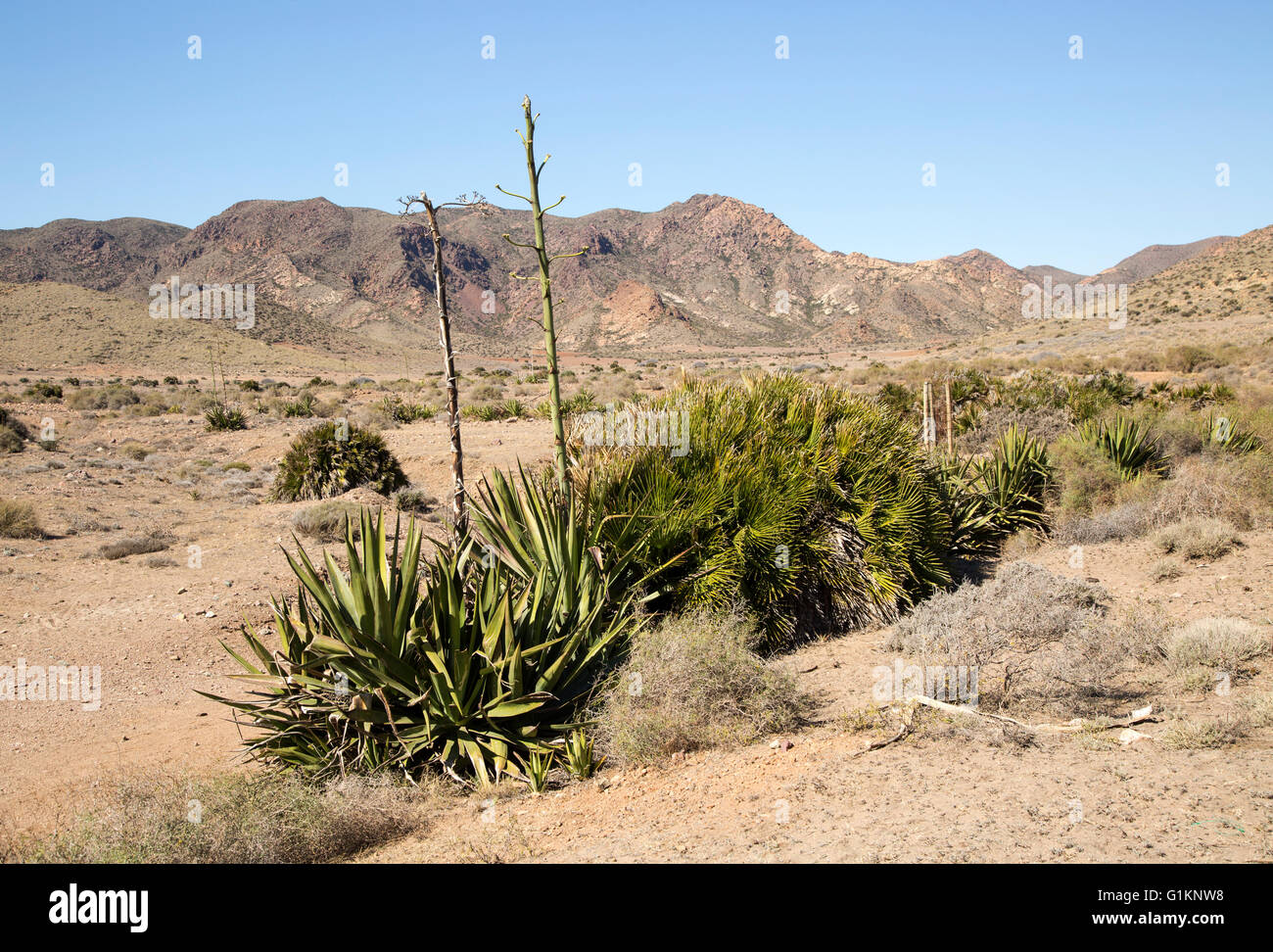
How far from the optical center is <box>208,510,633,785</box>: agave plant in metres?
4.77

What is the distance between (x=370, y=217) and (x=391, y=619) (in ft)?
421

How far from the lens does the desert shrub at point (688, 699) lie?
4836 millimetres

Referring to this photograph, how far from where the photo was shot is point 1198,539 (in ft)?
29.3

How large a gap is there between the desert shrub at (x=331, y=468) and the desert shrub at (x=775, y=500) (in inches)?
341

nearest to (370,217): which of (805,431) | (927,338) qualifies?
(927,338)

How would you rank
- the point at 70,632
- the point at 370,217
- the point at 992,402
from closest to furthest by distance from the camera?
the point at 70,632, the point at 992,402, the point at 370,217

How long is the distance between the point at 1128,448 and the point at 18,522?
1685 cm

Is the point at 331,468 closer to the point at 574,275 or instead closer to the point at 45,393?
the point at 45,393

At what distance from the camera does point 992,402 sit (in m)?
18.4

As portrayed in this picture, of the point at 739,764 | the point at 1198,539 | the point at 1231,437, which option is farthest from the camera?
the point at 1231,437

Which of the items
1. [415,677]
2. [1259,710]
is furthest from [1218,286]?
[415,677]

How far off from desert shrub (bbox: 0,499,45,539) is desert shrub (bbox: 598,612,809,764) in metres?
11.2

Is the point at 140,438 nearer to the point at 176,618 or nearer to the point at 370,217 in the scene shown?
the point at 176,618
